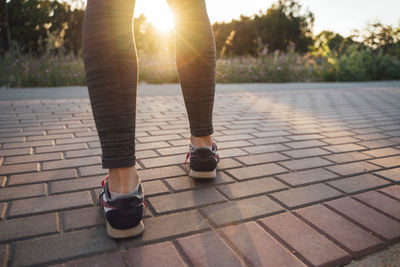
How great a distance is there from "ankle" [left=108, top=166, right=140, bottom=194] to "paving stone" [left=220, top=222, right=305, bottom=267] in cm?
38

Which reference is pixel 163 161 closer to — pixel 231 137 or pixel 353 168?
pixel 231 137

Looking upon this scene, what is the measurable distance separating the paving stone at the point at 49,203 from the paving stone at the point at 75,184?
6cm

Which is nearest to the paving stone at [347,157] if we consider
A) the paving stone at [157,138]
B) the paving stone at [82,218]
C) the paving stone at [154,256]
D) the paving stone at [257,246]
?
the paving stone at [257,246]

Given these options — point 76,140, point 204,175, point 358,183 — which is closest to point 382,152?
point 358,183

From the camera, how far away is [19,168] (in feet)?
5.99

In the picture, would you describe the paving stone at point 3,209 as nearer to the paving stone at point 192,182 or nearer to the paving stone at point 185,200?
the paving stone at point 185,200

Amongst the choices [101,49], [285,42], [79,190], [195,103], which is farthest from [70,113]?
[285,42]

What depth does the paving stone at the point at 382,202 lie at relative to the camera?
1363mm

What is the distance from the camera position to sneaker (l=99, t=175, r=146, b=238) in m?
1.15

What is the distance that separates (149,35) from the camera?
39.4 feet

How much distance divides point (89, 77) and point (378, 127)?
2783mm

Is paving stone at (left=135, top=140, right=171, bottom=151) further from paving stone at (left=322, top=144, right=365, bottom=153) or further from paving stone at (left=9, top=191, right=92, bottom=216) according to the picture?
paving stone at (left=322, top=144, right=365, bottom=153)

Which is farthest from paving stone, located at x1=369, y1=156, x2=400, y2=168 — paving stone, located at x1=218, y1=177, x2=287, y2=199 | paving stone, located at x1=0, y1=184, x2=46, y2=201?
paving stone, located at x1=0, y1=184, x2=46, y2=201

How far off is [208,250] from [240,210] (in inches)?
12.2
